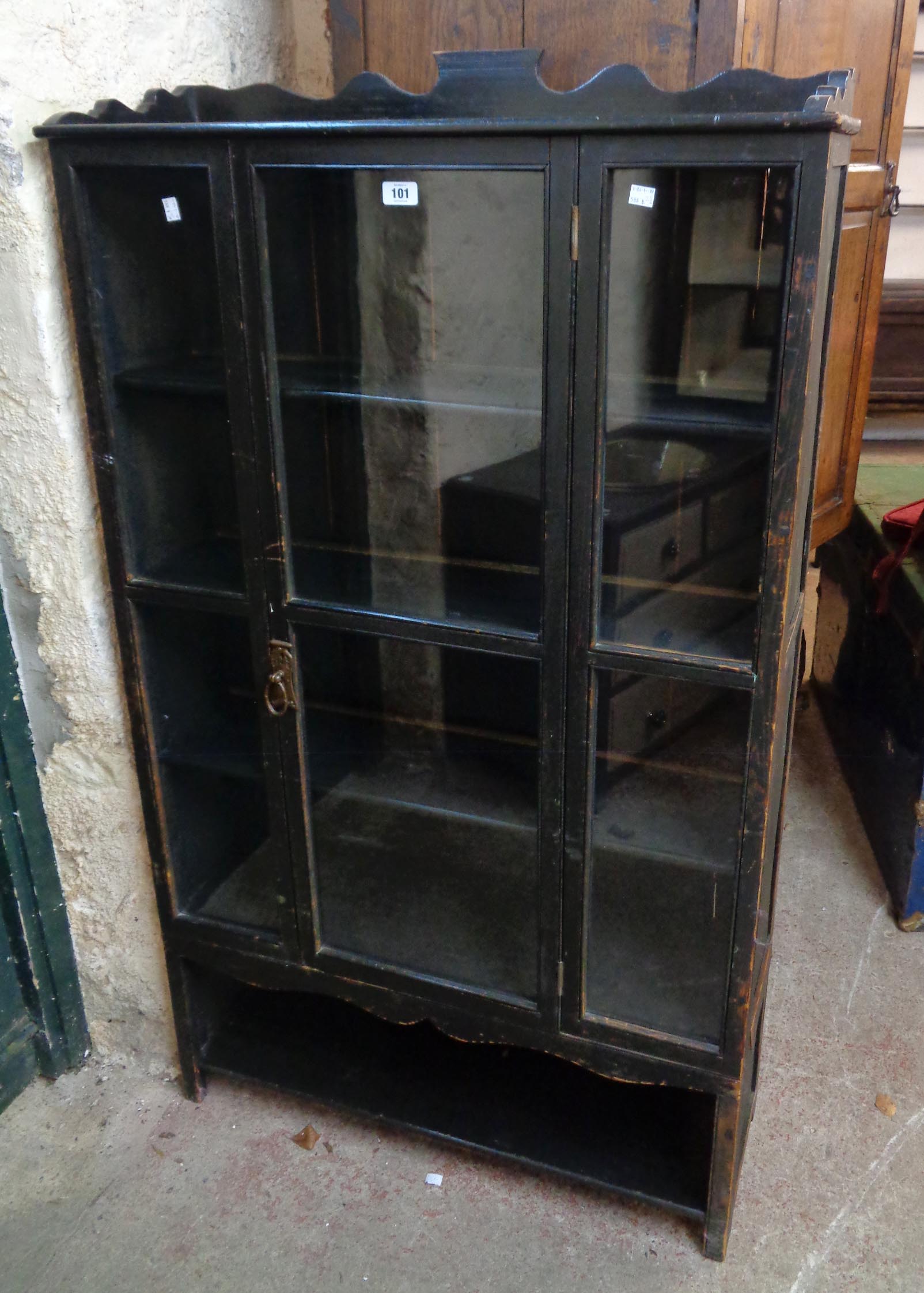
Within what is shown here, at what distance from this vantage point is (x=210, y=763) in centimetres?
188

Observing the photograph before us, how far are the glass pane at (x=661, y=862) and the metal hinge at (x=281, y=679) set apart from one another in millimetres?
481

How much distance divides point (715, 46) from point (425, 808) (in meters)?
1.31

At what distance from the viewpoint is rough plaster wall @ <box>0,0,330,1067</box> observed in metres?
1.51

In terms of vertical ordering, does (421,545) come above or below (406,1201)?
above

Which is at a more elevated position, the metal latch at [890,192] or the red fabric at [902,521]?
the metal latch at [890,192]

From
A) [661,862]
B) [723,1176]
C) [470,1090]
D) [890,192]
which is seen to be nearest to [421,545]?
[661,862]

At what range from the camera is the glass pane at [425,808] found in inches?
69.4

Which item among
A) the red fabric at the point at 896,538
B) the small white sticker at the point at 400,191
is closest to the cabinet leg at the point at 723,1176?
the small white sticker at the point at 400,191

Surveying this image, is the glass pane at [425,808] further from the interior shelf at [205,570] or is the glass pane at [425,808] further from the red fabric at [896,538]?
the red fabric at [896,538]

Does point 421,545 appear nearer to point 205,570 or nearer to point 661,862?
point 205,570

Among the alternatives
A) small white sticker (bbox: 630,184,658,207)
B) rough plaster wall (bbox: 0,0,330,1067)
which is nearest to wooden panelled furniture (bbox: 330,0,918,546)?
rough plaster wall (bbox: 0,0,330,1067)

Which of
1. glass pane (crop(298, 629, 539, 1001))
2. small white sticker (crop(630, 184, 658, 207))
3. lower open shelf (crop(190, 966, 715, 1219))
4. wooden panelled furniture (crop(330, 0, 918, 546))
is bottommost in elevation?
lower open shelf (crop(190, 966, 715, 1219))

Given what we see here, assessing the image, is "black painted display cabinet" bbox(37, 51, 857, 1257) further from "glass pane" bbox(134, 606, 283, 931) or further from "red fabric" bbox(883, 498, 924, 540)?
"red fabric" bbox(883, 498, 924, 540)

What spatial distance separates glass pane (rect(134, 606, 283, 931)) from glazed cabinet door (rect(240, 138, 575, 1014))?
0.15 meters
